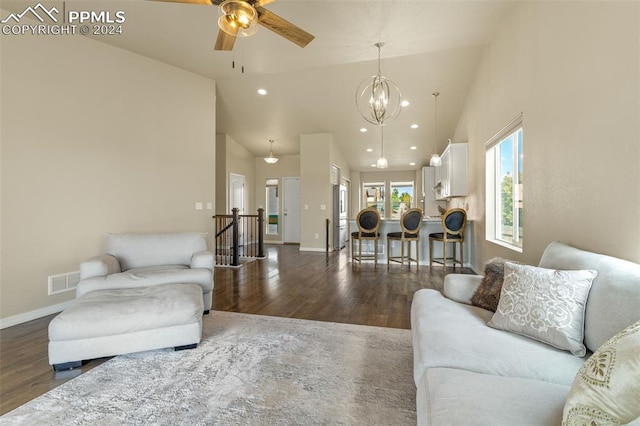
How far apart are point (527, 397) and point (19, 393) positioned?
2592 millimetres

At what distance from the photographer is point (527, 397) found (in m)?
1.00

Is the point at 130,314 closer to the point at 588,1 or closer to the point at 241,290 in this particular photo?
the point at 241,290

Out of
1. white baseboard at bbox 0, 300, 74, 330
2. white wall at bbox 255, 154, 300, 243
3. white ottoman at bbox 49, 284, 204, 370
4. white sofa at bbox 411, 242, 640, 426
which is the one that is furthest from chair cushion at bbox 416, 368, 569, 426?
white wall at bbox 255, 154, 300, 243

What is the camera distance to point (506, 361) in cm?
126

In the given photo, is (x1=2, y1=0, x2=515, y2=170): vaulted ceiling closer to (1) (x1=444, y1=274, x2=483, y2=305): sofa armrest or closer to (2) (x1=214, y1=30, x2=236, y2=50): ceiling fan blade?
(2) (x1=214, y1=30, x2=236, y2=50): ceiling fan blade

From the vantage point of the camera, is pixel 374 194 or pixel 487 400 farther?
pixel 374 194

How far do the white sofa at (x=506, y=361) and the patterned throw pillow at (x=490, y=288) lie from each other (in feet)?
0.56

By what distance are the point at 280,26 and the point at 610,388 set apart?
279cm

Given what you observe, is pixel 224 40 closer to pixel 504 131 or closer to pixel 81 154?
pixel 81 154

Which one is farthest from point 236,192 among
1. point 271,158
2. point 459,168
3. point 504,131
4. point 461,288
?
point 461,288

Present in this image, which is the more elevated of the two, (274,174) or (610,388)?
(274,174)

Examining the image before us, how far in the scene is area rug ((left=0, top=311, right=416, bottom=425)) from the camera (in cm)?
149

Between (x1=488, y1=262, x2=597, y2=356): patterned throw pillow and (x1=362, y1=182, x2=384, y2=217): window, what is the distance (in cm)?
956

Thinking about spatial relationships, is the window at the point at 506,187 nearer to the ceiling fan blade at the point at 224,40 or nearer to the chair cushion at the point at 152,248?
the ceiling fan blade at the point at 224,40
